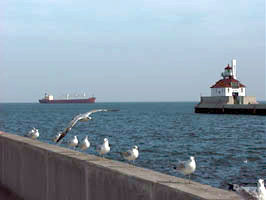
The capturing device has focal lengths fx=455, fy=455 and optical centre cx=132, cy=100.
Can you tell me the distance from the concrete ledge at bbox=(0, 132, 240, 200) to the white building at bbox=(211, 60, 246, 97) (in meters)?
81.7

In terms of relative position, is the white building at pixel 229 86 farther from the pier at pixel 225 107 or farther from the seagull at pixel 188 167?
the seagull at pixel 188 167

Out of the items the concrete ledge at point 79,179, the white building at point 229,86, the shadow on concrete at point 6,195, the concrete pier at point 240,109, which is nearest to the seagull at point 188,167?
the concrete ledge at point 79,179

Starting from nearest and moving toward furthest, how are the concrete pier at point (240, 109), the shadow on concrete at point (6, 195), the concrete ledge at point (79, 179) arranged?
the concrete ledge at point (79, 179)
the shadow on concrete at point (6, 195)
the concrete pier at point (240, 109)

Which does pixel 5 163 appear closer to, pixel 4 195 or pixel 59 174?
pixel 4 195

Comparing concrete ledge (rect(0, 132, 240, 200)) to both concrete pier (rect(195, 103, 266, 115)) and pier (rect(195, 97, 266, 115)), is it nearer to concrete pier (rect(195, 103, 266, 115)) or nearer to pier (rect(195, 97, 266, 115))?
concrete pier (rect(195, 103, 266, 115))

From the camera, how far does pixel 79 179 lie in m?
5.40

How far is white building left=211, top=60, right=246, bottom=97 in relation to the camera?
86.9 meters

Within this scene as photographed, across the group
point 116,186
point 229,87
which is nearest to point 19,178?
point 116,186

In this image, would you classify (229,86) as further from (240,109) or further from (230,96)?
(240,109)

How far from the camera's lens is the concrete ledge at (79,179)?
A: 13.6 ft

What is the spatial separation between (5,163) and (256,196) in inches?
207

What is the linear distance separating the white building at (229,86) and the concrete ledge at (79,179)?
81.7 metres

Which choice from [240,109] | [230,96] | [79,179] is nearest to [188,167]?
[79,179]

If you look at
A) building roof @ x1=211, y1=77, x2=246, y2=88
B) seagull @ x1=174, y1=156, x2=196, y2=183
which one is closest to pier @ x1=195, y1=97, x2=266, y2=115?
building roof @ x1=211, y1=77, x2=246, y2=88
